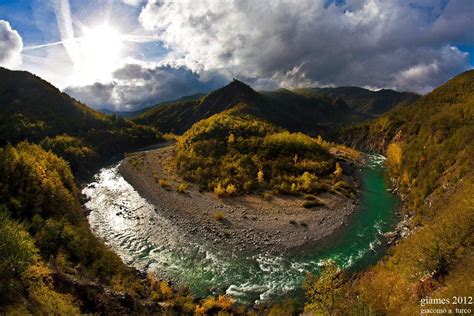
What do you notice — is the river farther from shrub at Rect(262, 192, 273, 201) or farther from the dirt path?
shrub at Rect(262, 192, 273, 201)

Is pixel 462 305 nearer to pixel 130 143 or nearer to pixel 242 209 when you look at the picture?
pixel 242 209

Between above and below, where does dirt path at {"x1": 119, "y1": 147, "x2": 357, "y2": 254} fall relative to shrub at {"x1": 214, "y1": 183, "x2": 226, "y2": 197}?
below

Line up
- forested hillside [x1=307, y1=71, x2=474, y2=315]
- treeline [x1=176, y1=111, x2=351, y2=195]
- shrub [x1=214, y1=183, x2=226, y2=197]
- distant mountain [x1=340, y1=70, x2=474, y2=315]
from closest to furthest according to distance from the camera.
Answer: forested hillside [x1=307, y1=71, x2=474, y2=315], distant mountain [x1=340, y1=70, x2=474, y2=315], shrub [x1=214, y1=183, x2=226, y2=197], treeline [x1=176, y1=111, x2=351, y2=195]

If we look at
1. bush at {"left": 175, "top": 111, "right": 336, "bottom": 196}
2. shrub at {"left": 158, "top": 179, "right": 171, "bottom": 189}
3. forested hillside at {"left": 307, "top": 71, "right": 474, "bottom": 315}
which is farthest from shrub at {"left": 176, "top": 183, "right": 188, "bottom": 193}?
forested hillside at {"left": 307, "top": 71, "right": 474, "bottom": 315}

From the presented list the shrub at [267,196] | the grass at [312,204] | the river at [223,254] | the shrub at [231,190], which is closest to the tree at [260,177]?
the shrub at [267,196]

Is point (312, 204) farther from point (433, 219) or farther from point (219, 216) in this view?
point (433, 219)

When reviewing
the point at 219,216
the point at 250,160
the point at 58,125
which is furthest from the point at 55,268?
the point at 58,125

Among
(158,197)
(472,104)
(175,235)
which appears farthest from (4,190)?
(472,104)
